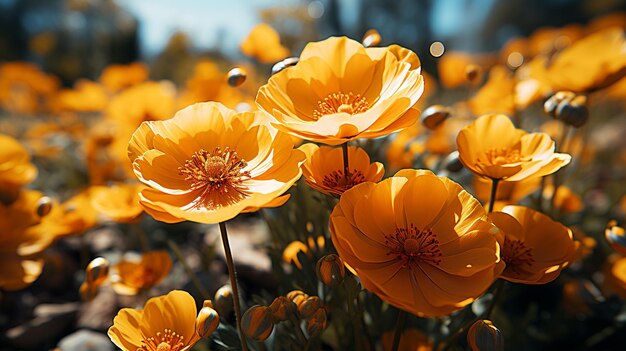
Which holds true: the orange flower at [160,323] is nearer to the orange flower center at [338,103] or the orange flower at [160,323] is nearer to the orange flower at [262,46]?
the orange flower center at [338,103]

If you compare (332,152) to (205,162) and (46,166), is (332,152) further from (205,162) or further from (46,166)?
(46,166)

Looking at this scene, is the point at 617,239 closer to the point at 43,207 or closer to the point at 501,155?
the point at 501,155

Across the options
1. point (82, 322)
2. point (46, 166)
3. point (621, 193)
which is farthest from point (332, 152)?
point (46, 166)

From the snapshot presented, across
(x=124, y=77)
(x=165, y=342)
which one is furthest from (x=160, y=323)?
(x=124, y=77)

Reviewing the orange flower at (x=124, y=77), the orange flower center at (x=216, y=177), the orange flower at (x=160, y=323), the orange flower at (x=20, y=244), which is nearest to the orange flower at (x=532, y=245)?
the orange flower center at (x=216, y=177)

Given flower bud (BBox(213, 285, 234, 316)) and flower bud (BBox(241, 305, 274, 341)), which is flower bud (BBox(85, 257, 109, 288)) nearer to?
flower bud (BBox(213, 285, 234, 316))

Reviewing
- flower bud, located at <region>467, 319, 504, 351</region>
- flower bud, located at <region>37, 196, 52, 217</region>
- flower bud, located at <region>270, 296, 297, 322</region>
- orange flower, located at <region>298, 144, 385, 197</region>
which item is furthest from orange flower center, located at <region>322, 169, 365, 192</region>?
flower bud, located at <region>37, 196, 52, 217</region>

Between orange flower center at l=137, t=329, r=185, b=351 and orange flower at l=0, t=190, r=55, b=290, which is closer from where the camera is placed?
orange flower center at l=137, t=329, r=185, b=351

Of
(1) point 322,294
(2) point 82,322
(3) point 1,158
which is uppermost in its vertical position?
(3) point 1,158
